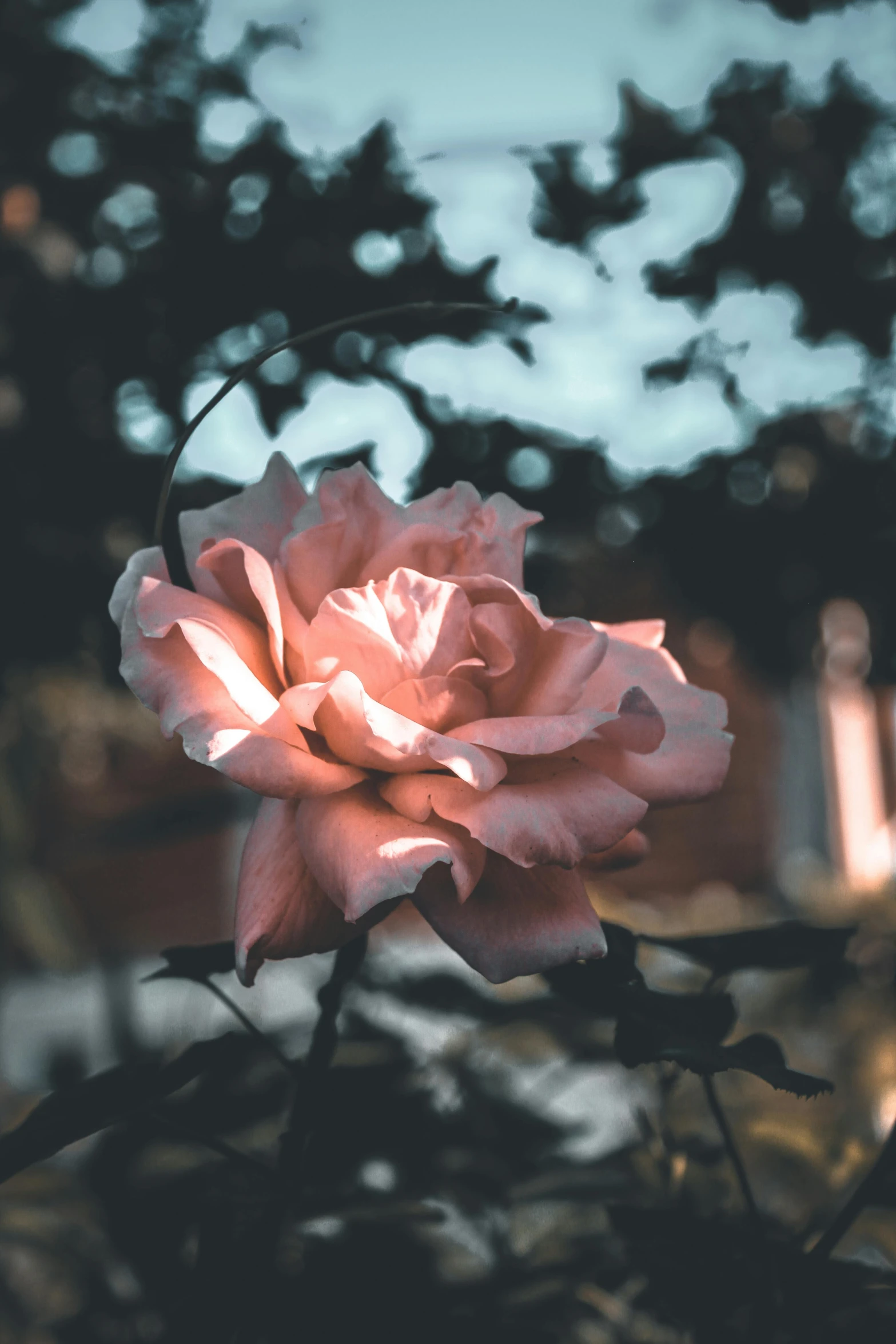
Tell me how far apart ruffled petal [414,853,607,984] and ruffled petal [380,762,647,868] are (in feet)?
0.06

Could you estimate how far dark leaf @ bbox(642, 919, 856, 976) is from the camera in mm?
516

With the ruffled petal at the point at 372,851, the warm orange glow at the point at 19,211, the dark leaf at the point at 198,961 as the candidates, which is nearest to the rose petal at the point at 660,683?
the ruffled petal at the point at 372,851

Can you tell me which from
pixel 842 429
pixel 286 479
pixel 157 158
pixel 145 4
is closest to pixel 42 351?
pixel 157 158

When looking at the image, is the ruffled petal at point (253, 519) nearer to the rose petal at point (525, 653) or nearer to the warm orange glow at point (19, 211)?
the rose petal at point (525, 653)

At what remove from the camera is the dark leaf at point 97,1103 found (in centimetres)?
39

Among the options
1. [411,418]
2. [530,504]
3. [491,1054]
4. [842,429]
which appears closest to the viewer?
[411,418]

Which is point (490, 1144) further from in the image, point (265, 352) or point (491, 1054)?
point (265, 352)

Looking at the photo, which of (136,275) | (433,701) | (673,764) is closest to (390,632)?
(433,701)

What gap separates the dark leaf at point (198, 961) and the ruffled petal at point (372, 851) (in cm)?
13

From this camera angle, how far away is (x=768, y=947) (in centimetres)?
53

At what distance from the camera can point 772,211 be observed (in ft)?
2.86

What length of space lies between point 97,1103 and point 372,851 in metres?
0.19

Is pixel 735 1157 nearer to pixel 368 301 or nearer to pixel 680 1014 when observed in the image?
pixel 680 1014

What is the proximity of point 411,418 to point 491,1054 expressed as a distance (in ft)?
2.28
